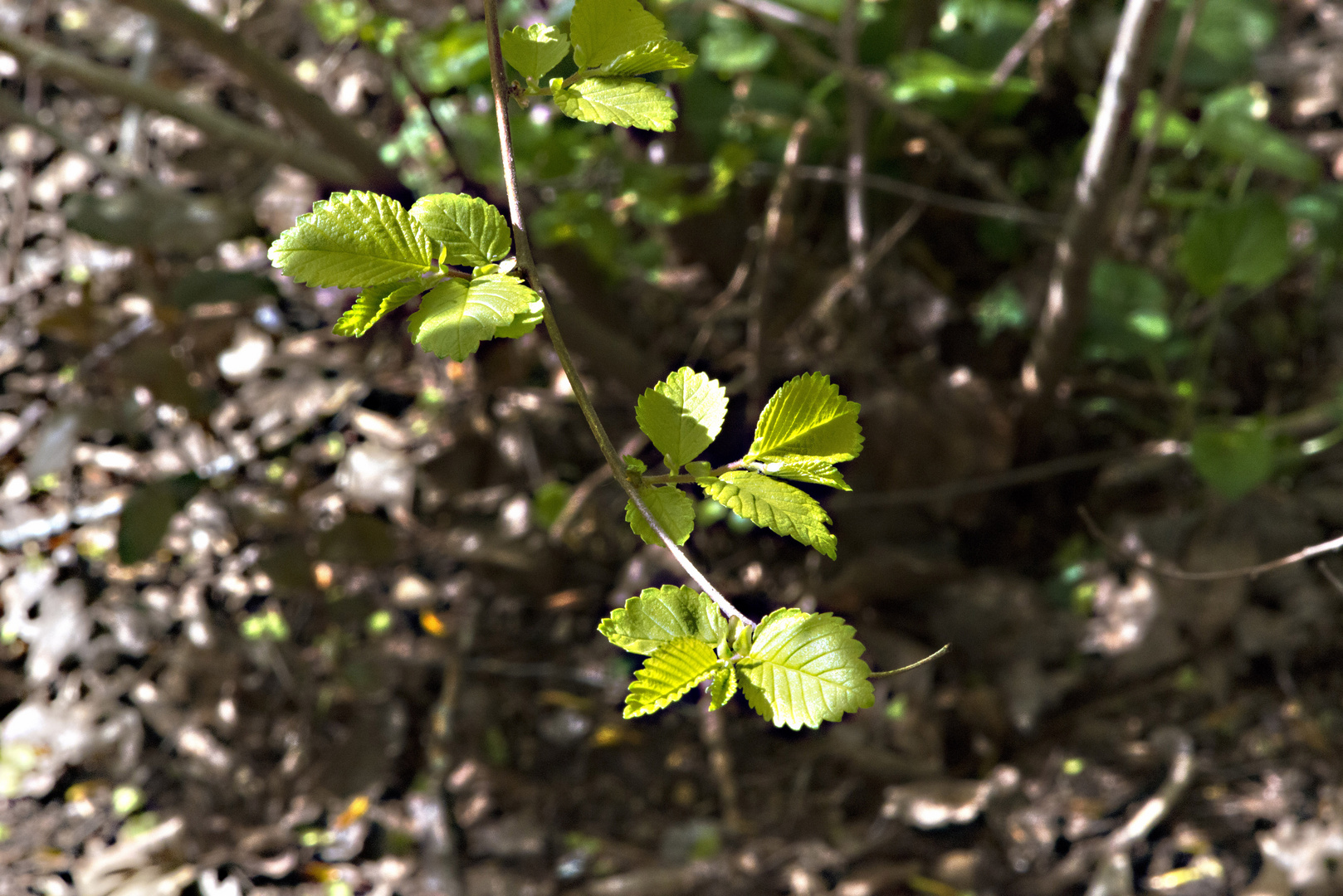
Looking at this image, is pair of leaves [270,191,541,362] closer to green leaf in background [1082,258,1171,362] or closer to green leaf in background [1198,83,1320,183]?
green leaf in background [1082,258,1171,362]

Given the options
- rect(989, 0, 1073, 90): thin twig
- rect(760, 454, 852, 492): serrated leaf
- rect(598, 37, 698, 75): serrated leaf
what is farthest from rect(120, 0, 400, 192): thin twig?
rect(760, 454, 852, 492): serrated leaf

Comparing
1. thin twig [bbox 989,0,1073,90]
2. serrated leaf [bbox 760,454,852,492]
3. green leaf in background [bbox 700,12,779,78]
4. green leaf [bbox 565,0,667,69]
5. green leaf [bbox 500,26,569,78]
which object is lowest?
green leaf in background [bbox 700,12,779,78]

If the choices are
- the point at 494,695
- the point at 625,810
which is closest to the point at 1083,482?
the point at 625,810

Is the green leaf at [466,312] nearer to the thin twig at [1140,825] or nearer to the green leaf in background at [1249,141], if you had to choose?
the thin twig at [1140,825]

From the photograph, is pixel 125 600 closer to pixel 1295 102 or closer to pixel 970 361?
pixel 970 361

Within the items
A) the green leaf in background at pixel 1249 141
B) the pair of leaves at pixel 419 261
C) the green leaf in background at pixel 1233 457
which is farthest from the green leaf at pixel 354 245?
the green leaf in background at pixel 1249 141

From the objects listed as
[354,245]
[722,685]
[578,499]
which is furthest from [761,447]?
[578,499]

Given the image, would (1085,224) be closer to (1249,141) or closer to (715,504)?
(1249,141)
